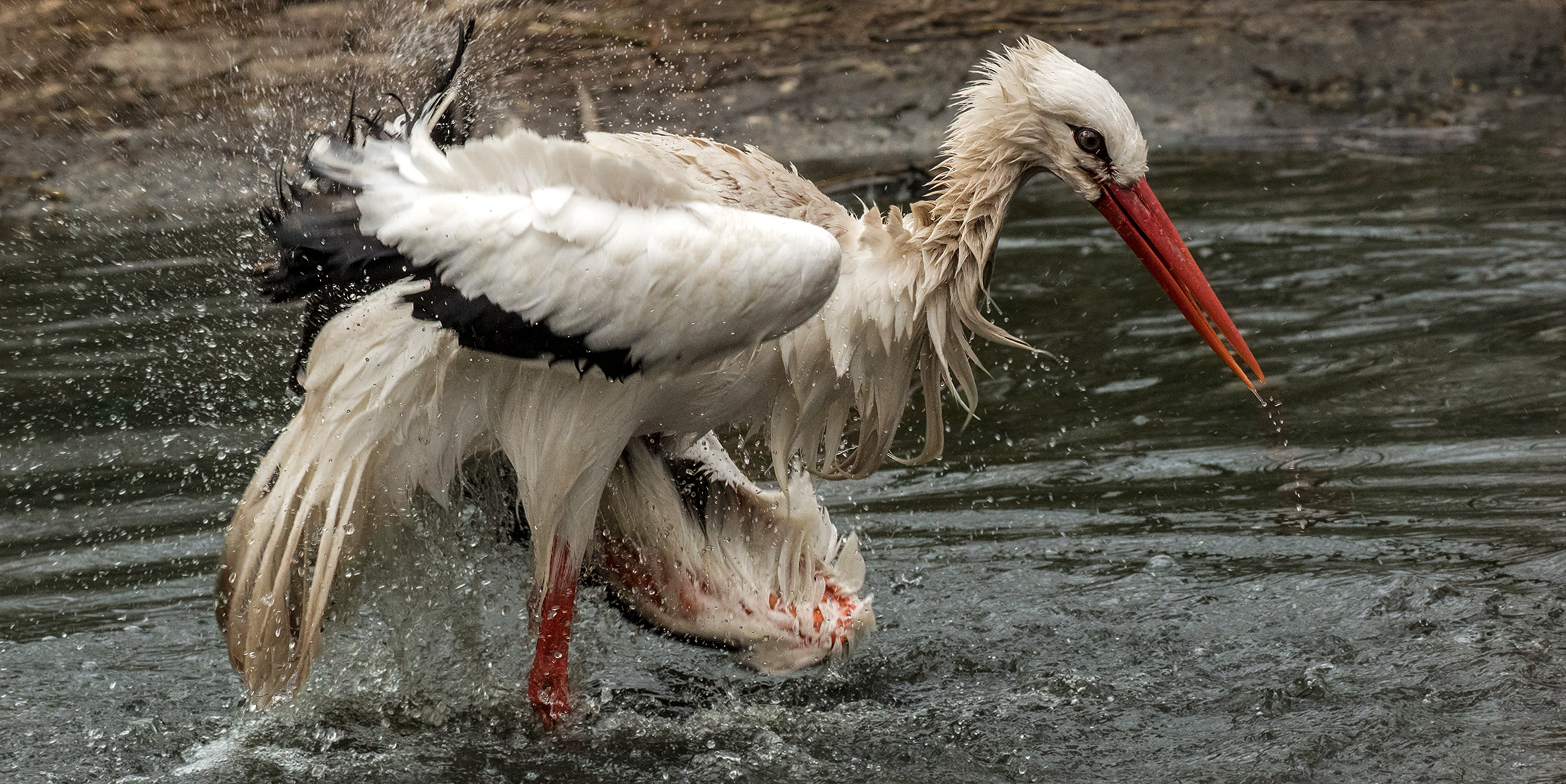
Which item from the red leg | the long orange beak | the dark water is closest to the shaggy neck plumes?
the long orange beak

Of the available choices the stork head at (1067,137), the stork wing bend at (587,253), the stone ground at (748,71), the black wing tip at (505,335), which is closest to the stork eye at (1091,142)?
the stork head at (1067,137)

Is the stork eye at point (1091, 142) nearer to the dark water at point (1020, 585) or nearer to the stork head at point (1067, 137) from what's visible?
the stork head at point (1067, 137)

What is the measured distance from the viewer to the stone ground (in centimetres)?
1042

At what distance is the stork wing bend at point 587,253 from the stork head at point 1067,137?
729 mm

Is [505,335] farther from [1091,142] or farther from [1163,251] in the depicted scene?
[1163,251]

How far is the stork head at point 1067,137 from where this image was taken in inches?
158

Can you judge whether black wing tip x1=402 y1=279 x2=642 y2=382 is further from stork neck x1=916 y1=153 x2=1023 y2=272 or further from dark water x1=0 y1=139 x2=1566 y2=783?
dark water x1=0 y1=139 x2=1566 y2=783

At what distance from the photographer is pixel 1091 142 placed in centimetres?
409

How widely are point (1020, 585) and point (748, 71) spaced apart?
718 cm

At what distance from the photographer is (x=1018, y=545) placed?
5.42 meters

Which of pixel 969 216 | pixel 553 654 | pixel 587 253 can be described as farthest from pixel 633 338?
pixel 553 654

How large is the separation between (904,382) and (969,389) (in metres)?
0.19

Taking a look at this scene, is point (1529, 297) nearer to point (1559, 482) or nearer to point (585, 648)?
point (1559, 482)

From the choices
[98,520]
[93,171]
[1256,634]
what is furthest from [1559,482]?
[93,171]
